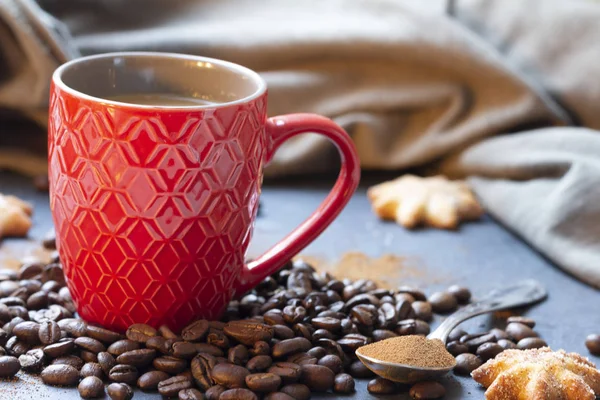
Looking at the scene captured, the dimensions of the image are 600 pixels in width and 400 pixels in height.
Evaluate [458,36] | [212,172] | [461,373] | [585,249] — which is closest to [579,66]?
[458,36]

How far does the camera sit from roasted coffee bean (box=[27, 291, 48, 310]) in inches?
47.0

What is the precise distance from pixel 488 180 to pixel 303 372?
909 mm

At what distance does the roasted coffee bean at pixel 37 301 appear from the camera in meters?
1.19

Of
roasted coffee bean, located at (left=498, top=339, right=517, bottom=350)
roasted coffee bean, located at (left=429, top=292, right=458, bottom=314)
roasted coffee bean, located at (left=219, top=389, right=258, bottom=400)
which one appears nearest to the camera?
roasted coffee bean, located at (left=219, top=389, right=258, bottom=400)

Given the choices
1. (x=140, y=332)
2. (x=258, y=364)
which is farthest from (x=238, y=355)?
(x=140, y=332)

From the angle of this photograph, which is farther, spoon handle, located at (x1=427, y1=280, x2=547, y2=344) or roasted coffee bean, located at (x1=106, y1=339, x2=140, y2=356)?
spoon handle, located at (x1=427, y1=280, x2=547, y2=344)

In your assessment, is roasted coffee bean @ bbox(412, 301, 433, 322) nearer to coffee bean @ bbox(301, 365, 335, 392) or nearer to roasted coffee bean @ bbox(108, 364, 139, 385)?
coffee bean @ bbox(301, 365, 335, 392)

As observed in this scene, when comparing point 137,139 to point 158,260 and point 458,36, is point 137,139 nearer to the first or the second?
point 158,260

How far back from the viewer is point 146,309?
3.68 ft

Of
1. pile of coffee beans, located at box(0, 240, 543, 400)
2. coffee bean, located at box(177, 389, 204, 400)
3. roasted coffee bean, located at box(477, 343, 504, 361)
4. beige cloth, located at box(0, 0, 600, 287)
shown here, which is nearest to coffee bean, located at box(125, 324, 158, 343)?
pile of coffee beans, located at box(0, 240, 543, 400)

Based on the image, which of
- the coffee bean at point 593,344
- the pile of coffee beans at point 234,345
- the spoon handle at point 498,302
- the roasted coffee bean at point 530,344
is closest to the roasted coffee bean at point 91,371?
the pile of coffee beans at point 234,345

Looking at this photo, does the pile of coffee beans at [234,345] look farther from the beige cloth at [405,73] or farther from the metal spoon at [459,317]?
the beige cloth at [405,73]

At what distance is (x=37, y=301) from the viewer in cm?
119

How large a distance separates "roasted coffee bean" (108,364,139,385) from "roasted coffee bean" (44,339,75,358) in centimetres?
7
